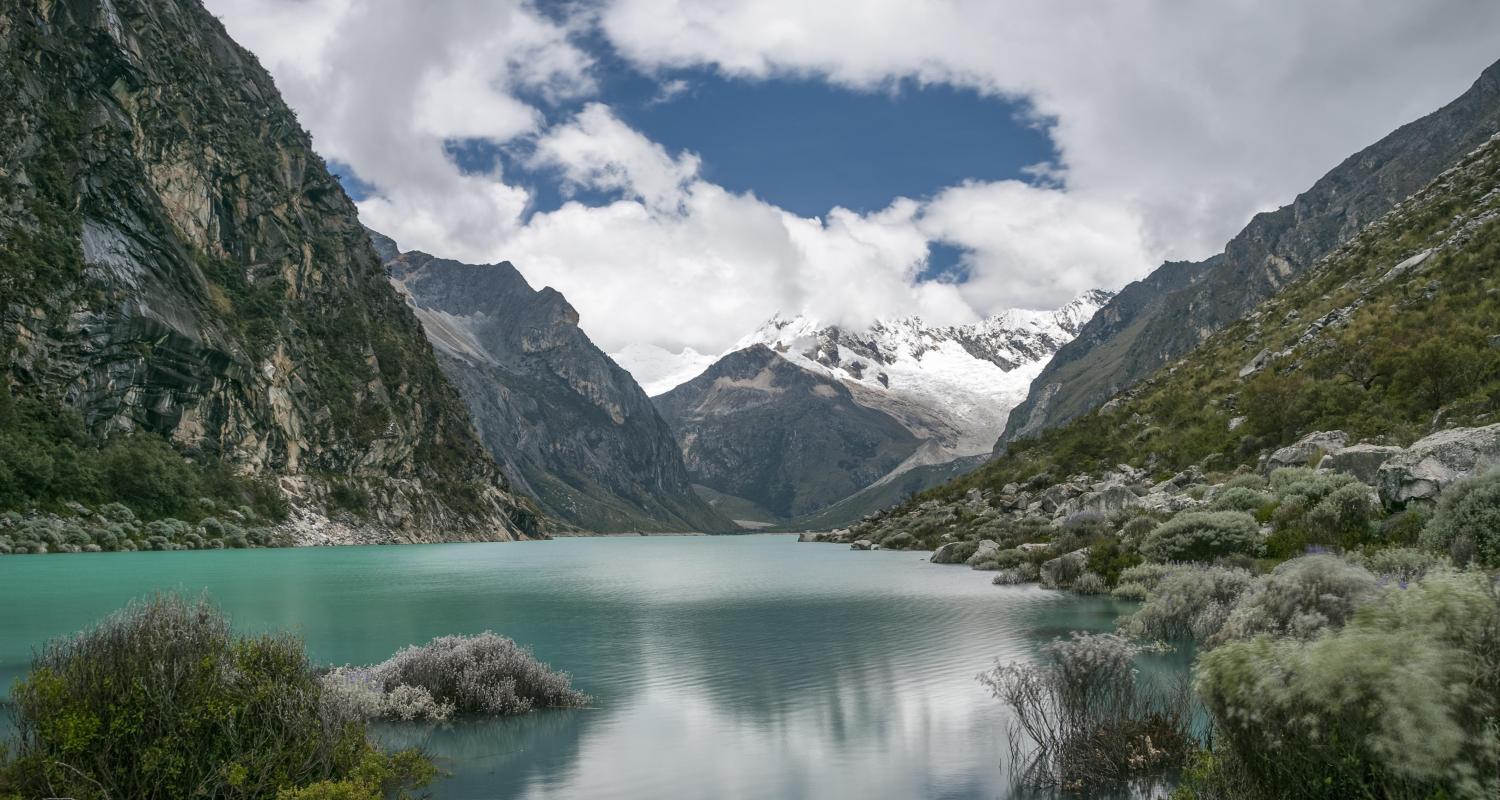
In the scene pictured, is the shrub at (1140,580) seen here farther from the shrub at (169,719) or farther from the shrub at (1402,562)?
the shrub at (169,719)

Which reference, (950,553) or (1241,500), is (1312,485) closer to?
(1241,500)

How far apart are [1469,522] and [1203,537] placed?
8809 mm

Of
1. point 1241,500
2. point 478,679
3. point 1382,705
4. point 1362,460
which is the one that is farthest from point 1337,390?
point 1382,705

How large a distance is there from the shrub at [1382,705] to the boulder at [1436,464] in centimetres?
1754

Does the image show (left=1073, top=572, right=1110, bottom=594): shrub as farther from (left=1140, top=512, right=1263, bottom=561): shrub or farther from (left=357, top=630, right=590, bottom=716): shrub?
(left=357, top=630, right=590, bottom=716): shrub

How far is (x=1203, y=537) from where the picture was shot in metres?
25.8

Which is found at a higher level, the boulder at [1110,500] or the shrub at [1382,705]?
the boulder at [1110,500]

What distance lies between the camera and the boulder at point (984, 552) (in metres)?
43.1

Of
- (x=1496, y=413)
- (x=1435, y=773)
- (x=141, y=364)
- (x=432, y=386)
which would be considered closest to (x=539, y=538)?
(x=432, y=386)

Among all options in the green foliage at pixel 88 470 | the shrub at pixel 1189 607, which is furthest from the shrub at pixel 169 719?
the green foliage at pixel 88 470

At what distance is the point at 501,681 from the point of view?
13.5 m

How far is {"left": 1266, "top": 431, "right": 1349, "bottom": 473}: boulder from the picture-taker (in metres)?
32.3

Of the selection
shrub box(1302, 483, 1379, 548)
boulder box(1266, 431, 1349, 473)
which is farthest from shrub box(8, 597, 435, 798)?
boulder box(1266, 431, 1349, 473)

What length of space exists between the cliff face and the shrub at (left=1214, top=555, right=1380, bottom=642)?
98061 millimetres
